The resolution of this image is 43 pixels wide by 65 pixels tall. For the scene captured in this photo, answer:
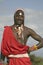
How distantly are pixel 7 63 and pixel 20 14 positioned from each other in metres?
1.10

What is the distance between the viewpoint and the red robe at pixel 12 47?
27.1 feet

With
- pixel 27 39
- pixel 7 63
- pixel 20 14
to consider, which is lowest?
pixel 7 63

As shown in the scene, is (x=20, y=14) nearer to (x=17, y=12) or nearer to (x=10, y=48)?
(x=17, y=12)

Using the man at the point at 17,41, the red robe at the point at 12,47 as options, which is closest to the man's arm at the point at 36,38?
the man at the point at 17,41

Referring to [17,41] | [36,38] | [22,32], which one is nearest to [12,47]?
[17,41]

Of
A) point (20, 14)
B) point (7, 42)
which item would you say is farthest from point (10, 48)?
point (20, 14)

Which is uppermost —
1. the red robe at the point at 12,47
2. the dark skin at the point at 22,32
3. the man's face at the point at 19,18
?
the man's face at the point at 19,18

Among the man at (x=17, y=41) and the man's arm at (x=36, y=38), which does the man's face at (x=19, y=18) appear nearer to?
the man at (x=17, y=41)

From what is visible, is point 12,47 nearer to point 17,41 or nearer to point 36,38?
point 17,41

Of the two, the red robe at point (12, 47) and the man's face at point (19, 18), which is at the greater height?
the man's face at point (19, 18)

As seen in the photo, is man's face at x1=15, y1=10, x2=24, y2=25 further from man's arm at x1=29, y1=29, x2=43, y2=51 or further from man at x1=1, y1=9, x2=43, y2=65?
man's arm at x1=29, y1=29, x2=43, y2=51

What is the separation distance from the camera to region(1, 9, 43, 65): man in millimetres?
8266

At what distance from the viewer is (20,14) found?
8.30m

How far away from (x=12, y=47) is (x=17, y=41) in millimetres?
165
